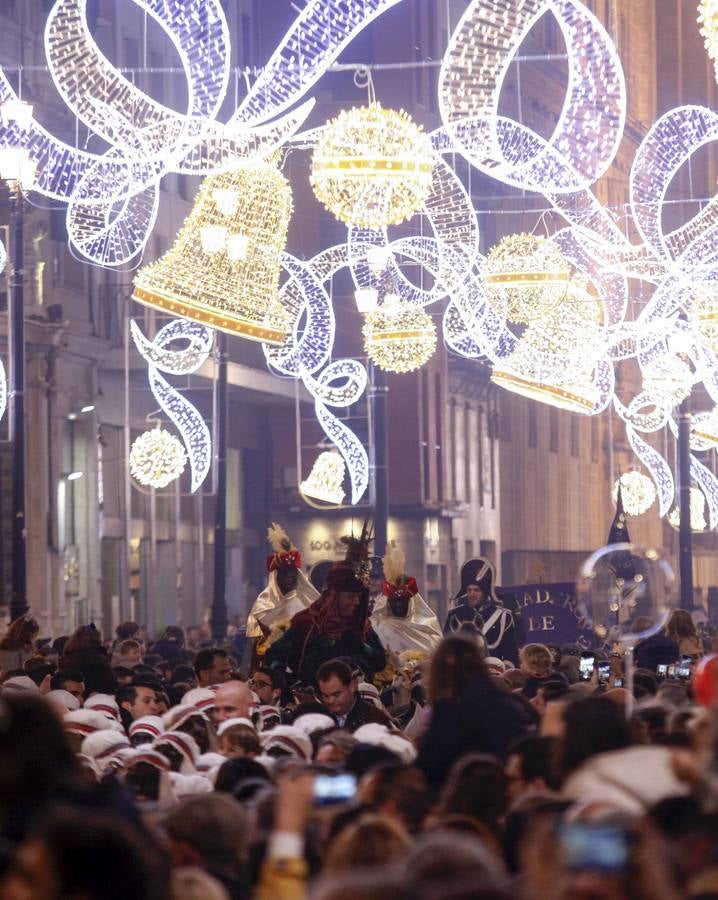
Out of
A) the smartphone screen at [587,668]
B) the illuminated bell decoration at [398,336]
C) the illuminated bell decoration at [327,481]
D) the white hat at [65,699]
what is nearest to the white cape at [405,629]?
the smartphone screen at [587,668]

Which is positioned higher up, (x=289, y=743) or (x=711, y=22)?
(x=711, y=22)

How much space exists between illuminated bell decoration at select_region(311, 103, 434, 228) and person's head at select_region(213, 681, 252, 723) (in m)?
7.37

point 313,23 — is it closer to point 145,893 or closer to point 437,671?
point 437,671

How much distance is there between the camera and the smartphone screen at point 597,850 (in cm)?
514

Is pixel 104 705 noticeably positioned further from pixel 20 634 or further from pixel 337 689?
pixel 20 634

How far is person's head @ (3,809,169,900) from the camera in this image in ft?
17.0

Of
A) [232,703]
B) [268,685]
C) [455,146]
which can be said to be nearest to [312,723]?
[232,703]

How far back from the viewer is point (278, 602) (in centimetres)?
1997

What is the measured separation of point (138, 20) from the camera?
138ft

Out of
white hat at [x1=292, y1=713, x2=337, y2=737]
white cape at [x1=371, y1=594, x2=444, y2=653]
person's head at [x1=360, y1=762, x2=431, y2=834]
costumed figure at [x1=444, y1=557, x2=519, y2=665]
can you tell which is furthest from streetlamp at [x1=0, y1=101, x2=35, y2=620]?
person's head at [x1=360, y1=762, x2=431, y2=834]

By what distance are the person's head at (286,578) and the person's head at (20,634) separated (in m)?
2.10

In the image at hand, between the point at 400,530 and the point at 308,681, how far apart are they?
123 feet

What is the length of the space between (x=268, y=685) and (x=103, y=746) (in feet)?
15.1

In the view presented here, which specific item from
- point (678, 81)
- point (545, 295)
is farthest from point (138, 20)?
point (678, 81)
